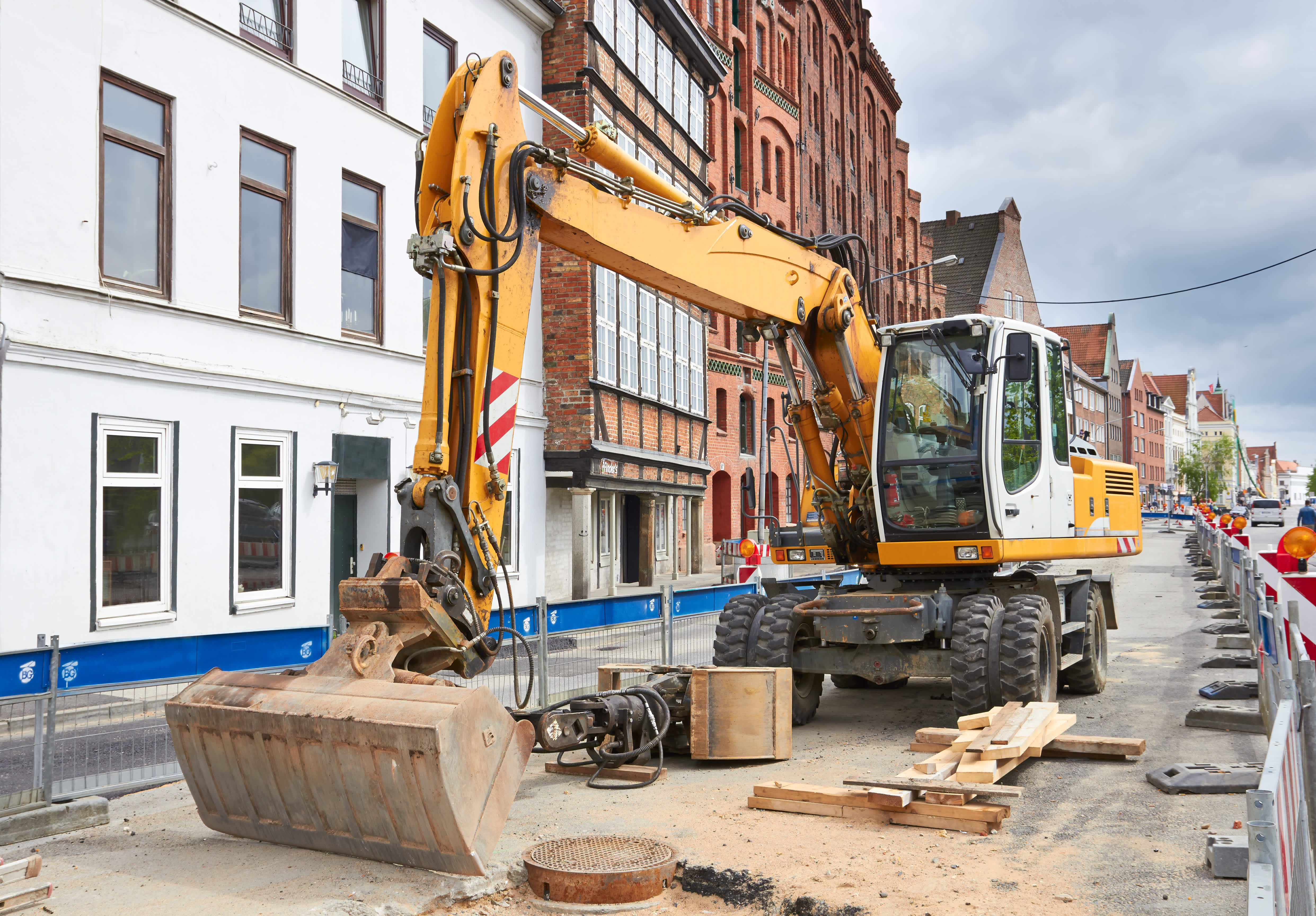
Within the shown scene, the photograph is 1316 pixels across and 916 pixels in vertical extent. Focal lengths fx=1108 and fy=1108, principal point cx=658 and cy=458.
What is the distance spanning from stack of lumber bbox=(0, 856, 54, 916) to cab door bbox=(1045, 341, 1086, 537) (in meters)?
8.13

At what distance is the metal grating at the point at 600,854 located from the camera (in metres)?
5.39

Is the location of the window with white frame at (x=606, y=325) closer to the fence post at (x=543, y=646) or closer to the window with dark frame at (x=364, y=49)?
the window with dark frame at (x=364, y=49)

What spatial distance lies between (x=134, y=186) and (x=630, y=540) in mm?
15623

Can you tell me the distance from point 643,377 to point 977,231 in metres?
55.6

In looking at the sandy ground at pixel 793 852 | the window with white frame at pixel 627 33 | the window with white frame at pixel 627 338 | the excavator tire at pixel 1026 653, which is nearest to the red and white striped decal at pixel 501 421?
the sandy ground at pixel 793 852

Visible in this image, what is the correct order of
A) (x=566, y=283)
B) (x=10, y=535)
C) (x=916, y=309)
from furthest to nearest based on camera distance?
1. (x=916, y=309)
2. (x=566, y=283)
3. (x=10, y=535)

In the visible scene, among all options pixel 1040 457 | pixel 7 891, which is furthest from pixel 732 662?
pixel 7 891

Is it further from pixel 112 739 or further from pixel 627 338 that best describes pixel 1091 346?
pixel 112 739

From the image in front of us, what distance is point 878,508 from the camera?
31.7ft

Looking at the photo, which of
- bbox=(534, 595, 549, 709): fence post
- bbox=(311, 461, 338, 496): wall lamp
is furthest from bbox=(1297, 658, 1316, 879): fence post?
bbox=(311, 461, 338, 496): wall lamp

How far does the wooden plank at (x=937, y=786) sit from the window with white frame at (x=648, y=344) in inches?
625

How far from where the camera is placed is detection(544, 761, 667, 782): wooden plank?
7.52 metres

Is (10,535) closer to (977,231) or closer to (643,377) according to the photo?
(643,377)

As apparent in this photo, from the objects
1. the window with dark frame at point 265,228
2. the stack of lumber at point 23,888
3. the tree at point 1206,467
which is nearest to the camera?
the stack of lumber at point 23,888
